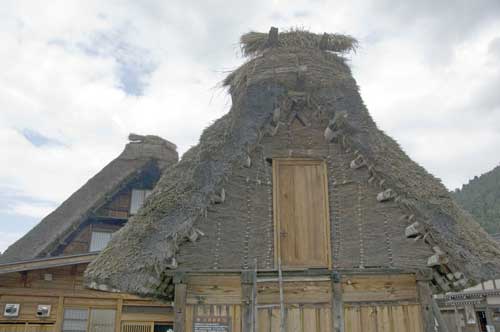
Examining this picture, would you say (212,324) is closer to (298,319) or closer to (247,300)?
(247,300)

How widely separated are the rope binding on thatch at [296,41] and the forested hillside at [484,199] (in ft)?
95.6

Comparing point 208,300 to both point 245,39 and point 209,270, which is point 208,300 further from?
point 245,39

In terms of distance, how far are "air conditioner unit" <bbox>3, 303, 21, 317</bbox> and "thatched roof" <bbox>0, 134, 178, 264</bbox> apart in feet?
5.13

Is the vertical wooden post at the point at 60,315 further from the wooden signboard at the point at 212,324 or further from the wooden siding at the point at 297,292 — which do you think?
the wooden siding at the point at 297,292

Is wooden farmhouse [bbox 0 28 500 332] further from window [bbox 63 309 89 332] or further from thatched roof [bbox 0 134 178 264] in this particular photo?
thatched roof [bbox 0 134 178 264]

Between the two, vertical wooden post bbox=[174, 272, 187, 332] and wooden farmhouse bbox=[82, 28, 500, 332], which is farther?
wooden farmhouse bbox=[82, 28, 500, 332]

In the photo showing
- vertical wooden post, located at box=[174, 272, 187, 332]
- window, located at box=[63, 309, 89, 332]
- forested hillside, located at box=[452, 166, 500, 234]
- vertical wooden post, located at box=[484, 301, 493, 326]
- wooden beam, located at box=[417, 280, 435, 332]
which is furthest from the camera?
forested hillside, located at box=[452, 166, 500, 234]

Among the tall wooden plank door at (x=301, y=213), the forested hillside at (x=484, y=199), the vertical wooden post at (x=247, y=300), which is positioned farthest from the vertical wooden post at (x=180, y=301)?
the forested hillside at (x=484, y=199)

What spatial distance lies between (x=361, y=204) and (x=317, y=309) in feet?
5.82

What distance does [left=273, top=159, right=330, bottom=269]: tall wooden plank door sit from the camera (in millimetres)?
6359

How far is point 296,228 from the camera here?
650 centimetres

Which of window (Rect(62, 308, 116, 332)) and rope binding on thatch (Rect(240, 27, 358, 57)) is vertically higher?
rope binding on thatch (Rect(240, 27, 358, 57))

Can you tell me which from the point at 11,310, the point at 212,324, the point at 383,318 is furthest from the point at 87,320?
the point at 383,318

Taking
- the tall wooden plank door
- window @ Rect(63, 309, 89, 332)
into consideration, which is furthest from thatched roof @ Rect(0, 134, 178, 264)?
the tall wooden plank door
